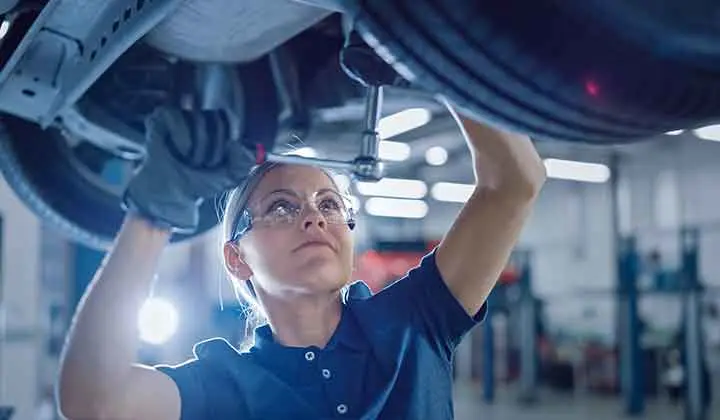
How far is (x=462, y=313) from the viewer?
135 cm

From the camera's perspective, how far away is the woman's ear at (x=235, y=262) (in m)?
1.41

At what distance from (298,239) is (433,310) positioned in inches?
9.4

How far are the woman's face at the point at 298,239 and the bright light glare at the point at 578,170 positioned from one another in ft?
29.0

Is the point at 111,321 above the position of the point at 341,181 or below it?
below

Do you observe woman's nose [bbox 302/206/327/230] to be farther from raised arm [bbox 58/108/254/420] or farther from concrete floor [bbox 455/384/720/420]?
concrete floor [bbox 455/384/720/420]

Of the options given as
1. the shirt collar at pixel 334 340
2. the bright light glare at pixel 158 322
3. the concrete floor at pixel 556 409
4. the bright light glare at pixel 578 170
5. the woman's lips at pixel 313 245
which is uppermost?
the bright light glare at pixel 578 170

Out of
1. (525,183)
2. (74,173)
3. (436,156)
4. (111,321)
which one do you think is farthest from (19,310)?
(436,156)

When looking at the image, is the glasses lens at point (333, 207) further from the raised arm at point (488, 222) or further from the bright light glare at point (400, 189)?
the bright light glare at point (400, 189)

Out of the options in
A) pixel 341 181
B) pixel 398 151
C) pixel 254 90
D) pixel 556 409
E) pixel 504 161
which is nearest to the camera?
pixel 504 161

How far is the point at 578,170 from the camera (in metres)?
10.5

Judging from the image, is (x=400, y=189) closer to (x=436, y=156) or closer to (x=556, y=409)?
(x=436, y=156)

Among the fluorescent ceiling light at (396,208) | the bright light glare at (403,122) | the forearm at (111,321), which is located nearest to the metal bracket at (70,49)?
the forearm at (111,321)

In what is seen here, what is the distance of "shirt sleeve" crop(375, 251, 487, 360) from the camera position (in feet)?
4.44

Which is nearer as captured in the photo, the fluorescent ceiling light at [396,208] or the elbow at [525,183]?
the elbow at [525,183]
